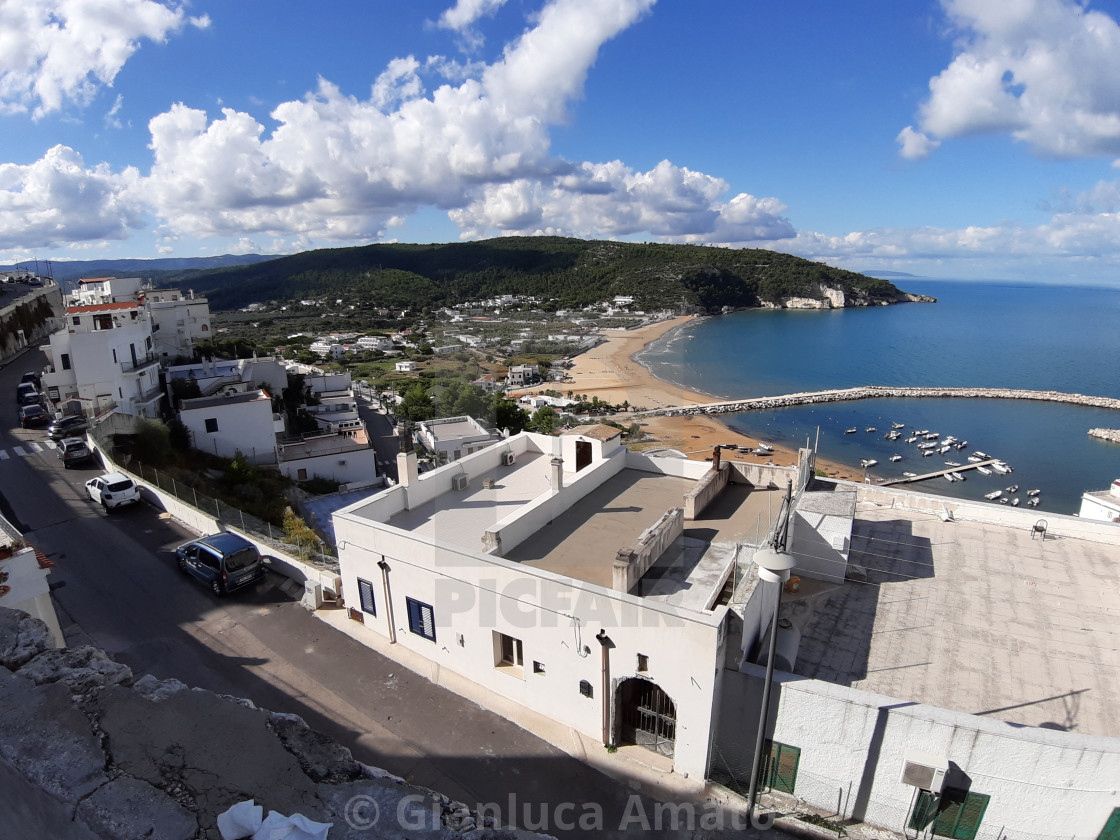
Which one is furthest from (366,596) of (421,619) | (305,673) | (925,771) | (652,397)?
(652,397)

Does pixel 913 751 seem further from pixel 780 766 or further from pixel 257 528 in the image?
pixel 257 528

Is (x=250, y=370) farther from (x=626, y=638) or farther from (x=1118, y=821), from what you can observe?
(x=1118, y=821)

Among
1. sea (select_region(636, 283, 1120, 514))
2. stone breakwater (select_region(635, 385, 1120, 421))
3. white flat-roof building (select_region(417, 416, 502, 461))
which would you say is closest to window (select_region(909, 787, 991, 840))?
white flat-roof building (select_region(417, 416, 502, 461))

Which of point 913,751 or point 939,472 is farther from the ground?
point 913,751

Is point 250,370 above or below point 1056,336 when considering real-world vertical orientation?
above

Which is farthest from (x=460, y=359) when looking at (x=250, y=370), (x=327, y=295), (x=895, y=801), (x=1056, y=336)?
(x=1056, y=336)

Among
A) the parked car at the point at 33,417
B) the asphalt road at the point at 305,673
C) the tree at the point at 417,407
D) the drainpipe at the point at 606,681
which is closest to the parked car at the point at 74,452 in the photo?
the asphalt road at the point at 305,673

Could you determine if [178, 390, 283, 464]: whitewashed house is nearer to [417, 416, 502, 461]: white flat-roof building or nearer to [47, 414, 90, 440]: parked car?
[47, 414, 90, 440]: parked car
